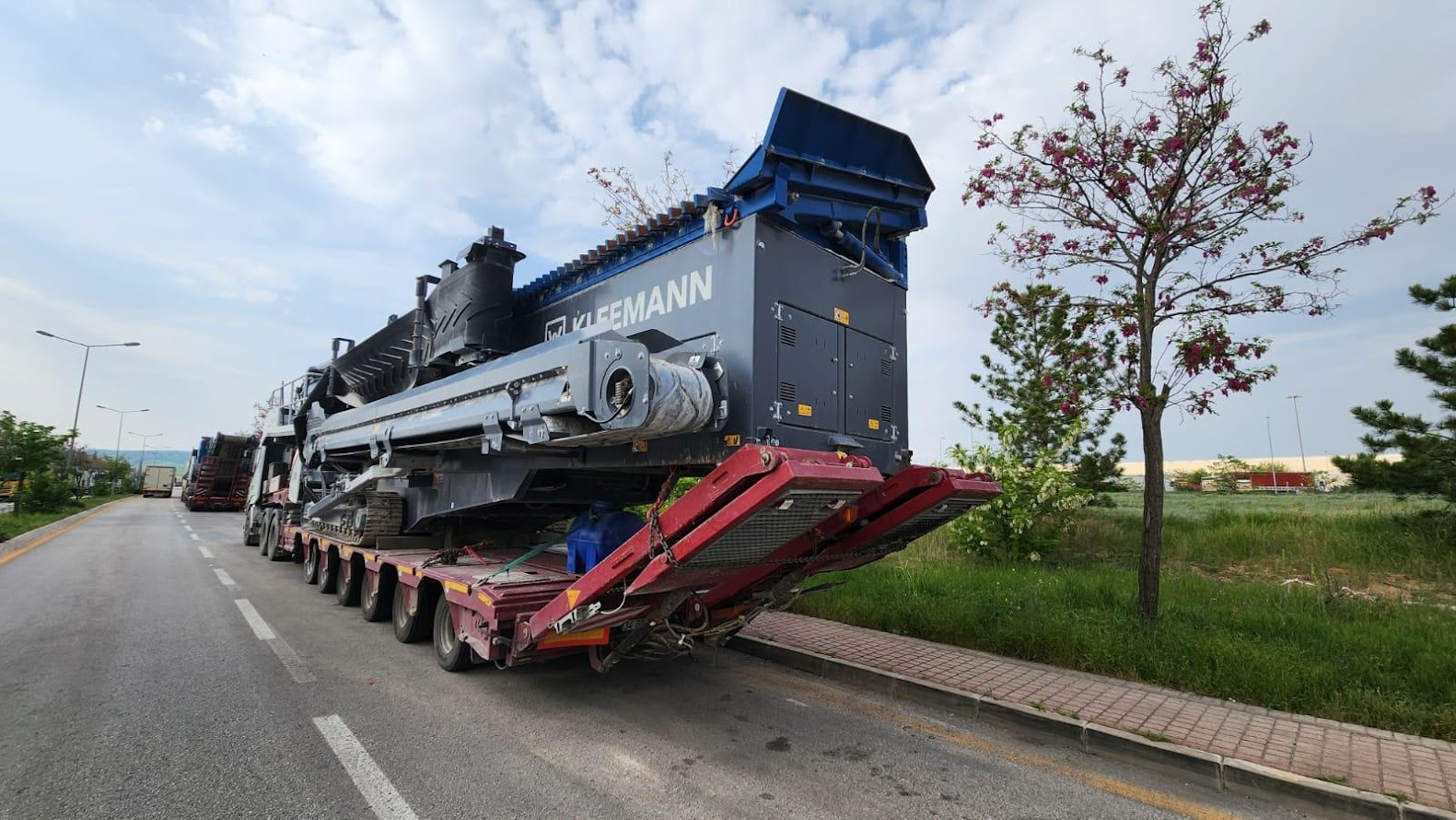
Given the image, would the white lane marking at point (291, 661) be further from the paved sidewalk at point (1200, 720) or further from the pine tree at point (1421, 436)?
the pine tree at point (1421, 436)

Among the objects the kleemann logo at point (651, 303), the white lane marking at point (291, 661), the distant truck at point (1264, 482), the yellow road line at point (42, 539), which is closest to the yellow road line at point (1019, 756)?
the kleemann logo at point (651, 303)

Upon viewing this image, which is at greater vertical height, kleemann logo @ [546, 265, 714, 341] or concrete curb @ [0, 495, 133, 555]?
kleemann logo @ [546, 265, 714, 341]

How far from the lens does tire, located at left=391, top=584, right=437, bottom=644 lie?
668 centimetres

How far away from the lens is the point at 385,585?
7.66 meters

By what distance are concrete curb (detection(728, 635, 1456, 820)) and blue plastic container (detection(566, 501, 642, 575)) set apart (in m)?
2.18

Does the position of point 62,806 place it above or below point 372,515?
below

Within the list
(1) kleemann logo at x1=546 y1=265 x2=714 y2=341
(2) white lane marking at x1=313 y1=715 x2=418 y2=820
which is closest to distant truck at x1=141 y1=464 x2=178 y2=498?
(1) kleemann logo at x1=546 y1=265 x2=714 y2=341

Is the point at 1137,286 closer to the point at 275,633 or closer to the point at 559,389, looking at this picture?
the point at 559,389

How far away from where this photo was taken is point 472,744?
4.30m

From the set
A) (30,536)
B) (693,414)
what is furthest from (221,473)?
(693,414)

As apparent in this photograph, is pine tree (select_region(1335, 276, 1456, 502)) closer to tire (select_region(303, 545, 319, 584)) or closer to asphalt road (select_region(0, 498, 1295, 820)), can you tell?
→ asphalt road (select_region(0, 498, 1295, 820))

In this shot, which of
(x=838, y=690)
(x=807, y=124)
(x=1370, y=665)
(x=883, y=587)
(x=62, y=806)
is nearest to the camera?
(x=62, y=806)

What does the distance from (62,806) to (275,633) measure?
4021mm

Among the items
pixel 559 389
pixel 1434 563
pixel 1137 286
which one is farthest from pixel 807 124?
pixel 1434 563
